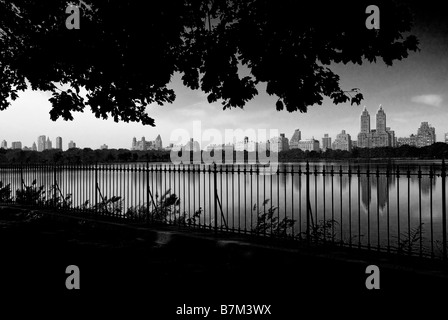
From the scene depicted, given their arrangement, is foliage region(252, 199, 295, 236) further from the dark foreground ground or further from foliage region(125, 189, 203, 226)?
foliage region(125, 189, 203, 226)

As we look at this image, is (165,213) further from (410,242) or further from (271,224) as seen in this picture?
(410,242)

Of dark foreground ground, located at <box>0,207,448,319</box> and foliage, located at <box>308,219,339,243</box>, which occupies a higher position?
foliage, located at <box>308,219,339,243</box>

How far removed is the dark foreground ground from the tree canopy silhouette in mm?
3466

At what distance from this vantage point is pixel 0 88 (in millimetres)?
11836

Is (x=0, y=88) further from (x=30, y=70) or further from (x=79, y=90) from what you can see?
(x=30, y=70)

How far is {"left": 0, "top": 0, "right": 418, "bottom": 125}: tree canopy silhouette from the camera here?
620cm

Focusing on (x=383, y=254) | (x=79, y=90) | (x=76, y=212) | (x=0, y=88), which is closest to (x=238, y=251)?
(x=383, y=254)

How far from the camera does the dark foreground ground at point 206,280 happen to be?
517 cm

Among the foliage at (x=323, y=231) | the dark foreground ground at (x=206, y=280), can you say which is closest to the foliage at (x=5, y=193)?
the dark foreground ground at (x=206, y=280)

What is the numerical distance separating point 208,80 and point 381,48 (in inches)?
140

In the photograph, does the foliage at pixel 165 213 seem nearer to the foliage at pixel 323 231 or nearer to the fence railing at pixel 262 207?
the fence railing at pixel 262 207

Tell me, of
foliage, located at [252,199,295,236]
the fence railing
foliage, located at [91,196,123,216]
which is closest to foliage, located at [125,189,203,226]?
the fence railing

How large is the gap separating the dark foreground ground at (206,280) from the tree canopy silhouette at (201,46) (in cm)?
347

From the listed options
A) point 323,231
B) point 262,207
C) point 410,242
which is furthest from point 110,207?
point 262,207
